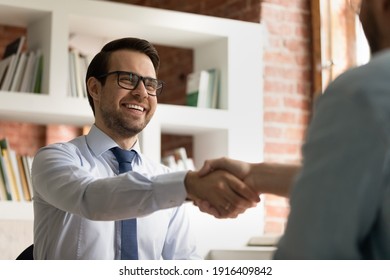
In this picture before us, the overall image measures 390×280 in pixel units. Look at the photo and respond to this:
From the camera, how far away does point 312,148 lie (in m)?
0.85

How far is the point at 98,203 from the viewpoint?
1.74 meters

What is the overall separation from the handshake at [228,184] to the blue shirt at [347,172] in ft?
2.20

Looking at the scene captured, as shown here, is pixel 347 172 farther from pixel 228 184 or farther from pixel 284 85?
pixel 284 85

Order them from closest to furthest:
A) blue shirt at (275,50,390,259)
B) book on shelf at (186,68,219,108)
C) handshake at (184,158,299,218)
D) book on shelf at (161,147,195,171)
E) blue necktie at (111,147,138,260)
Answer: blue shirt at (275,50,390,259), handshake at (184,158,299,218), blue necktie at (111,147,138,260), book on shelf at (161,147,195,171), book on shelf at (186,68,219,108)

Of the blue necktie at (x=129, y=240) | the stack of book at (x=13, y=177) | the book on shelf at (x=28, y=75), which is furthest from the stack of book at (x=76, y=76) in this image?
the blue necktie at (x=129, y=240)

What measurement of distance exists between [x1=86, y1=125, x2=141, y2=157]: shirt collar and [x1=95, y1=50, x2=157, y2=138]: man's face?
0.14 ft

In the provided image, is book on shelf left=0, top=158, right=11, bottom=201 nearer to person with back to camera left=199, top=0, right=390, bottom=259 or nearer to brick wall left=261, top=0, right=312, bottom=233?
brick wall left=261, top=0, right=312, bottom=233

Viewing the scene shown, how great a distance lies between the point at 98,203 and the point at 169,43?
2.51m

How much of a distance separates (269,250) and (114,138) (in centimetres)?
155

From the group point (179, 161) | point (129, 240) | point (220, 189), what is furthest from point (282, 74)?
point (220, 189)

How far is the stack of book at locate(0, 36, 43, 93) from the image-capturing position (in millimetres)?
3605

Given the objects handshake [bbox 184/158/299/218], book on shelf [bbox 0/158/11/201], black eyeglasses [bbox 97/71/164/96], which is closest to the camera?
handshake [bbox 184/158/299/218]

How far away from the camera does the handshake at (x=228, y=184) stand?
1590 millimetres

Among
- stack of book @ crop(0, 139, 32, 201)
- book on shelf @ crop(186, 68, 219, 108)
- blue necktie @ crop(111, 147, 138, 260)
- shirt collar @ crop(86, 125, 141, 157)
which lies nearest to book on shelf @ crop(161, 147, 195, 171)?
book on shelf @ crop(186, 68, 219, 108)
